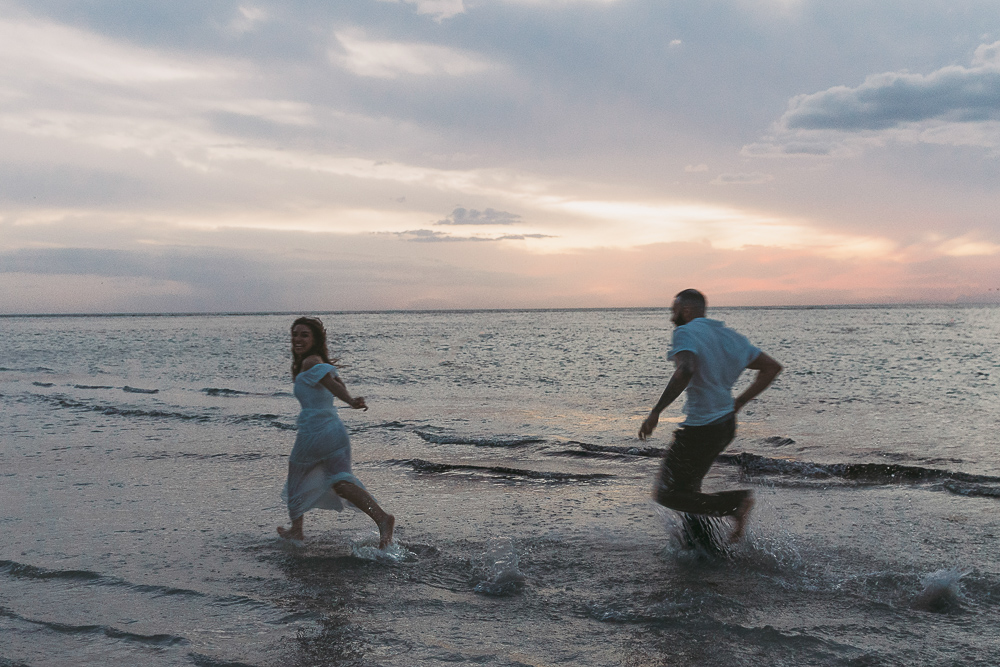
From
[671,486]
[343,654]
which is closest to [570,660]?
[343,654]

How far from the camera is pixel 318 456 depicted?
208 inches

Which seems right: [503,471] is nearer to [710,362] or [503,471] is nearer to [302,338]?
[302,338]

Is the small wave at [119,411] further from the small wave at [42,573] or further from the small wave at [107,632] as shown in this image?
the small wave at [107,632]

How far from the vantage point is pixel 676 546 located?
5.10 metres

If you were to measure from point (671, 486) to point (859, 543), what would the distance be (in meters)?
1.60

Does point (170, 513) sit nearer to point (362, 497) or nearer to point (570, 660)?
point (362, 497)

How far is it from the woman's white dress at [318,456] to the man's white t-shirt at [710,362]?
8.32 feet

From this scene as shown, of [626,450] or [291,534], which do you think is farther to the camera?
[626,450]

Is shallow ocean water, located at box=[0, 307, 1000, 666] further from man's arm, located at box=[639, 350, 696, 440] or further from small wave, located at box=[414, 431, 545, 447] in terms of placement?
man's arm, located at box=[639, 350, 696, 440]

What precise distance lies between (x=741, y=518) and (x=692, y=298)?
1616 mm

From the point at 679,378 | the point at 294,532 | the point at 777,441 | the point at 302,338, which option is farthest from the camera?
the point at 777,441

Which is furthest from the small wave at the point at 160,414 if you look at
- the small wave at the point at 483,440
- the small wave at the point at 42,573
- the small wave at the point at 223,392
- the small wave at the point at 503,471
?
the small wave at the point at 42,573

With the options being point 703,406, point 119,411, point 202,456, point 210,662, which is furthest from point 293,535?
point 119,411

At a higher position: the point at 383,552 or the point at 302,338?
the point at 302,338
